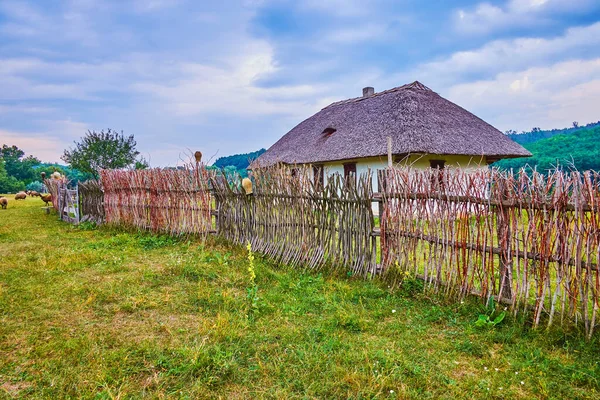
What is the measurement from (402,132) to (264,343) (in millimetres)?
9152

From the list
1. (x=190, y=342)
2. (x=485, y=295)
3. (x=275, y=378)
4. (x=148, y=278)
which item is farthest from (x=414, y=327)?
(x=148, y=278)

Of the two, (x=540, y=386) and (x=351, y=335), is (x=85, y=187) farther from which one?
(x=540, y=386)

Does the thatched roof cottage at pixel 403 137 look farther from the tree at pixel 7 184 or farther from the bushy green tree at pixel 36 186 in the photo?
the bushy green tree at pixel 36 186

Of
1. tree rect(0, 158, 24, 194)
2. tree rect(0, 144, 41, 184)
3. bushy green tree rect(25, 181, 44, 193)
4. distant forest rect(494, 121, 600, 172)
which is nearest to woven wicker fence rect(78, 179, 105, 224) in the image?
distant forest rect(494, 121, 600, 172)

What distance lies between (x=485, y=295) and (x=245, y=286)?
2.57 meters

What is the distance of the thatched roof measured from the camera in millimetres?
10570

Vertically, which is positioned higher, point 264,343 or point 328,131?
point 328,131

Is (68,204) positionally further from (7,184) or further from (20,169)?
(20,169)

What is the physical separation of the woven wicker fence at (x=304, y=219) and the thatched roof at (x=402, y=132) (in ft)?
14.2

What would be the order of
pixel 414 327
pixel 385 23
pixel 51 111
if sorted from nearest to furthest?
1. pixel 414 327
2. pixel 385 23
3. pixel 51 111

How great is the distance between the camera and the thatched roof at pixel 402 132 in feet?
34.7

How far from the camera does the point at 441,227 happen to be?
350 centimetres

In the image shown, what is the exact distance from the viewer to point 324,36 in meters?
9.80

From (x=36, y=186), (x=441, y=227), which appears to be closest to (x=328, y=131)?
(x=441, y=227)
